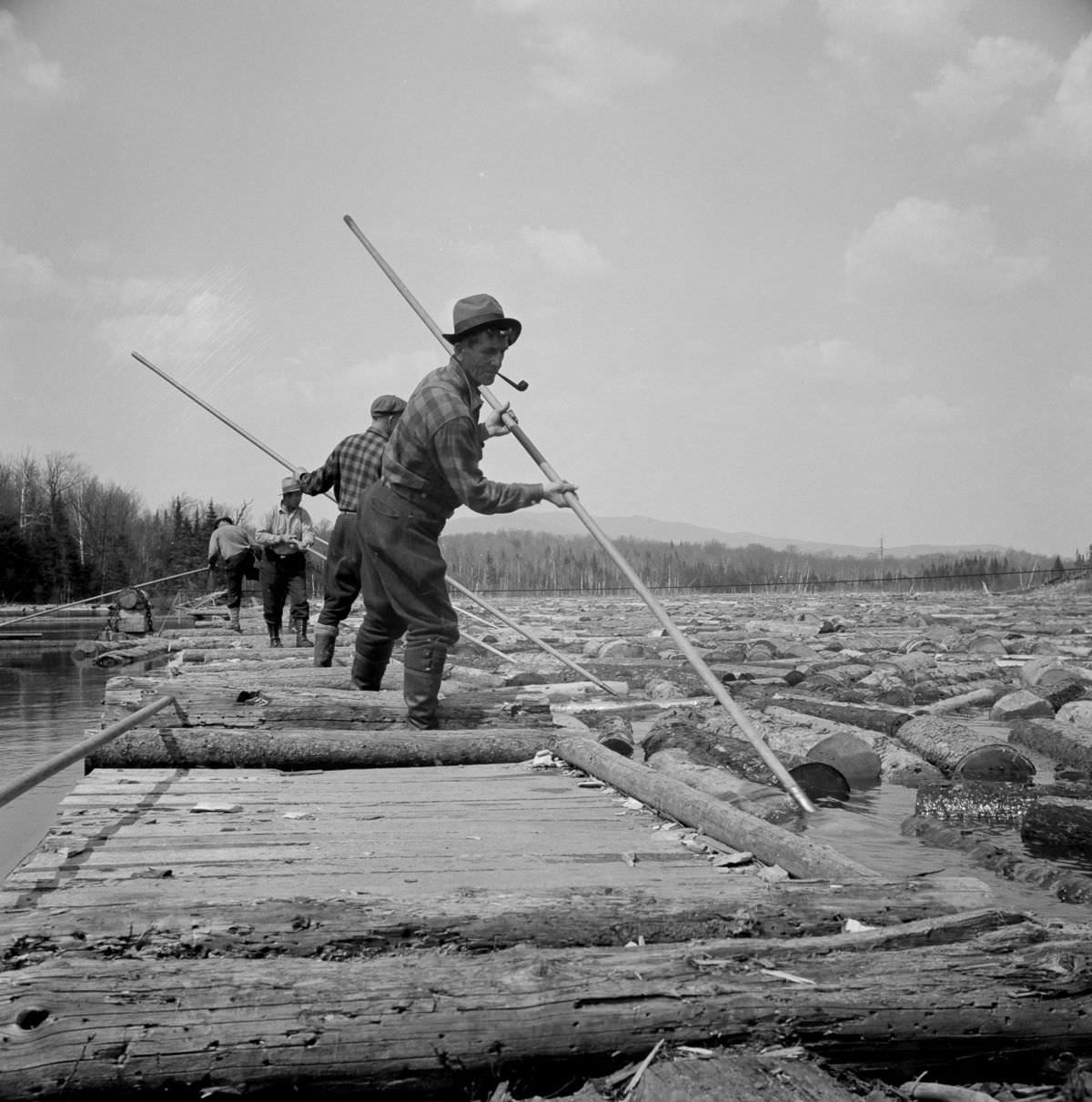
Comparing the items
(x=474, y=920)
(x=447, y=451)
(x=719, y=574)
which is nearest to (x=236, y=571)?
(x=447, y=451)

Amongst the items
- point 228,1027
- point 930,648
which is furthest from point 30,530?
point 228,1027

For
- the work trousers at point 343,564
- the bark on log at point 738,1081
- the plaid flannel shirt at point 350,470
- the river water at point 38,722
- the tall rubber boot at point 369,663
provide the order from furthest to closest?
1. the plaid flannel shirt at point 350,470
2. the river water at point 38,722
3. the work trousers at point 343,564
4. the tall rubber boot at point 369,663
5. the bark on log at point 738,1081

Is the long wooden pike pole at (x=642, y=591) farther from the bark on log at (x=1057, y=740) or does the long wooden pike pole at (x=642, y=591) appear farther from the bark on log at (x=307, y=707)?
the bark on log at (x=1057, y=740)

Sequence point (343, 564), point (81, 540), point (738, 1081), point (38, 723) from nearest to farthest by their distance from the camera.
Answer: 1. point (738, 1081)
2. point (343, 564)
3. point (38, 723)
4. point (81, 540)

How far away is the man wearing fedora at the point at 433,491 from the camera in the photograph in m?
5.17

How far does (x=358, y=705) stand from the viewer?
19.1 ft

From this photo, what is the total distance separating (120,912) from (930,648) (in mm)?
22585

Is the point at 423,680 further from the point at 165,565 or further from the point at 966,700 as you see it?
the point at 165,565

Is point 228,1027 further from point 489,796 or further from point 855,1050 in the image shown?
point 489,796

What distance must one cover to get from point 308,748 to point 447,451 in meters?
1.64

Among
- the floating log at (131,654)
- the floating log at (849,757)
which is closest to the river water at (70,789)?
the floating log at (849,757)

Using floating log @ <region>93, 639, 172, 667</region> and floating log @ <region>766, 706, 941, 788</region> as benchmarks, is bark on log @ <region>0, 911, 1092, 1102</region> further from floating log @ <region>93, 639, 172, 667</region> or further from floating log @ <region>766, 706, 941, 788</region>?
floating log @ <region>93, 639, 172, 667</region>

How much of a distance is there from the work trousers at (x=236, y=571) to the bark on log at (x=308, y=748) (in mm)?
Answer: 10880

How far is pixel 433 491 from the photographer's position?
5.46m
